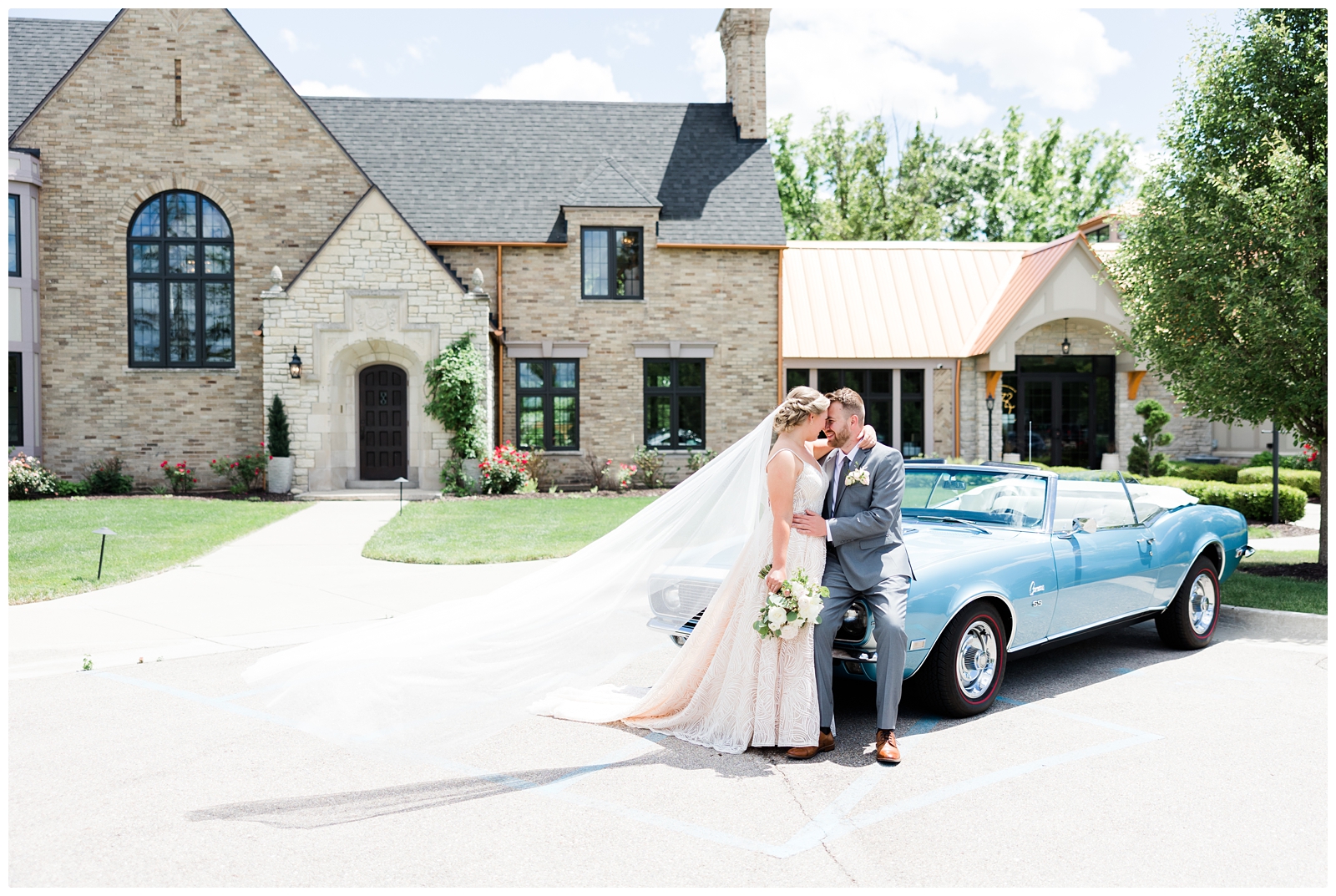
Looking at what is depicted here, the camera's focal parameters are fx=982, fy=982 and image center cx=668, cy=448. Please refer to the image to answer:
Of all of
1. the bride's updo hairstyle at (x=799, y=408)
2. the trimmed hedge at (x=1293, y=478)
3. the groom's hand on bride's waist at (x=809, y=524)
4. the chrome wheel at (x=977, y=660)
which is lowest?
the chrome wheel at (x=977, y=660)

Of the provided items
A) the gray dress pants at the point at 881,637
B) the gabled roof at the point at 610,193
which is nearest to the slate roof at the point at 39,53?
the gabled roof at the point at 610,193

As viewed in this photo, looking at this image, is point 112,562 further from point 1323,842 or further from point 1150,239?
point 1150,239

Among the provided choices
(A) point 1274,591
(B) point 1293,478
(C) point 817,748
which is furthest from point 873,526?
(B) point 1293,478

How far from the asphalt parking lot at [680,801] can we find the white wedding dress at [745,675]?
159 millimetres

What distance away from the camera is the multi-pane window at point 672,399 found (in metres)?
22.8

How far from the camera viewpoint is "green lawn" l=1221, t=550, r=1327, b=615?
8.97 m

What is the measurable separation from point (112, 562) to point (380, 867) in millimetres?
8471

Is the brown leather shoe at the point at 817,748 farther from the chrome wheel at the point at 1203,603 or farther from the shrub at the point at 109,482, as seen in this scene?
the shrub at the point at 109,482

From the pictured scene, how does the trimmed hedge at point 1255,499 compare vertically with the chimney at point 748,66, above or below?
below

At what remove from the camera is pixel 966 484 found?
7223 mm

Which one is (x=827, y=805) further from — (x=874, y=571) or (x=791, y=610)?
(x=874, y=571)

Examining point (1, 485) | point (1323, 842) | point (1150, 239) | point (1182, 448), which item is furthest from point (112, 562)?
point (1182, 448)

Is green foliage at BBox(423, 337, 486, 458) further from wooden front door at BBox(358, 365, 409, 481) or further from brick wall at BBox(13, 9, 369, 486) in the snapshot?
brick wall at BBox(13, 9, 369, 486)

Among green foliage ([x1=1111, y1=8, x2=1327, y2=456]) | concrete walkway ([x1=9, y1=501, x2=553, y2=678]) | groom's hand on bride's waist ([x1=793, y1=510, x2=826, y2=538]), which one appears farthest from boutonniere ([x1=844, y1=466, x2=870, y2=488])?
green foliage ([x1=1111, y1=8, x2=1327, y2=456])
